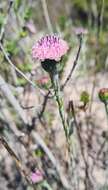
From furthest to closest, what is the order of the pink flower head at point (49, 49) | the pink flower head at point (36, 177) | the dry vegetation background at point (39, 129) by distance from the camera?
the dry vegetation background at point (39, 129)
the pink flower head at point (36, 177)
the pink flower head at point (49, 49)

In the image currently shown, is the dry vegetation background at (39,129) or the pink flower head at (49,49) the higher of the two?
the pink flower head at (49,49)

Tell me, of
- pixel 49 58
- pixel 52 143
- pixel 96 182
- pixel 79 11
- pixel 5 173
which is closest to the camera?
pixel 49 58

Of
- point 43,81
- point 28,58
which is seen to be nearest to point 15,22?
point 28,58

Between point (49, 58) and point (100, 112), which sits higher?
point (49, 58)

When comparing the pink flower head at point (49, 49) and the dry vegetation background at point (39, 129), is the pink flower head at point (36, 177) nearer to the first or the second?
the dry vegetation background at point (39, 129)

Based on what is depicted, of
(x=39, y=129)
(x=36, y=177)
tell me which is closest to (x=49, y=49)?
(x=36, y=177)

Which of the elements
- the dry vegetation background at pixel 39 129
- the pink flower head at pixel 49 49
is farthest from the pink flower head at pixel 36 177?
the pink flower head at pixel 49 49

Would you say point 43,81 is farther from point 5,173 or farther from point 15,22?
point 5,173

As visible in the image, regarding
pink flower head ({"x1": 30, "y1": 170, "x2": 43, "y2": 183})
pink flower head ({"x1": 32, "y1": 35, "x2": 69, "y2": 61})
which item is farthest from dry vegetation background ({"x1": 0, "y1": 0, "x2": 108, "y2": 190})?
pink flower head ({"x1": 32, "y1": 35, "x2": 69, "y2": 61})

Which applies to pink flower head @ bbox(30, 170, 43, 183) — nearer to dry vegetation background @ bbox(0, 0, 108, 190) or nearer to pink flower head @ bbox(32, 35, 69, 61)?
dry vegetation background @ bbox(0, 0, 108, 190)
